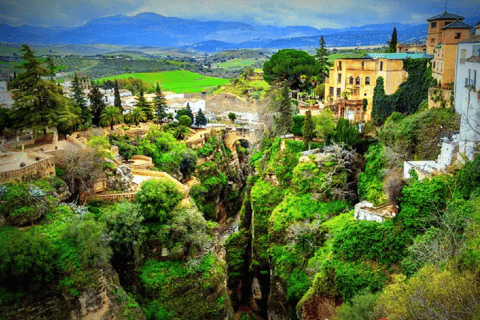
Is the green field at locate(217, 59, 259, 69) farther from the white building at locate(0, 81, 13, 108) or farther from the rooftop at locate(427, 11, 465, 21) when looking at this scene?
the rooftop at locate(427, 11, 465, 21)

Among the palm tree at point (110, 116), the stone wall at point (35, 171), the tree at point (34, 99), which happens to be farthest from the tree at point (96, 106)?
the stone wall at point (35, 171)

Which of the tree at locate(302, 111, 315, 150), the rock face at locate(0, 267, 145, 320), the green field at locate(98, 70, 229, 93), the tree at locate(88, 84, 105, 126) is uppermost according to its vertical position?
the green field at locate(98, 70, 229, 93)

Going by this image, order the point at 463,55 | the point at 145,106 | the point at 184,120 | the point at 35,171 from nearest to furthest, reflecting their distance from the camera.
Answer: the point at 35,171 → the point at 463,55 → the point at 145,106 → the point at 184,120

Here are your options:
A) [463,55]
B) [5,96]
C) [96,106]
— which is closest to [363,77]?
[463,55]

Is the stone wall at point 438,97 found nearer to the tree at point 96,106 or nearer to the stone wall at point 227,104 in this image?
the tree at point 96,106

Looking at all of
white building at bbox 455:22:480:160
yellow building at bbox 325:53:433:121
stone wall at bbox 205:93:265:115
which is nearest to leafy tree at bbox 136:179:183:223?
white building at bbox 455:22:480:160

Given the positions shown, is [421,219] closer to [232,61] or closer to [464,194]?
[464,194]

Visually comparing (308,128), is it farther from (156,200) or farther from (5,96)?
(5,96)
